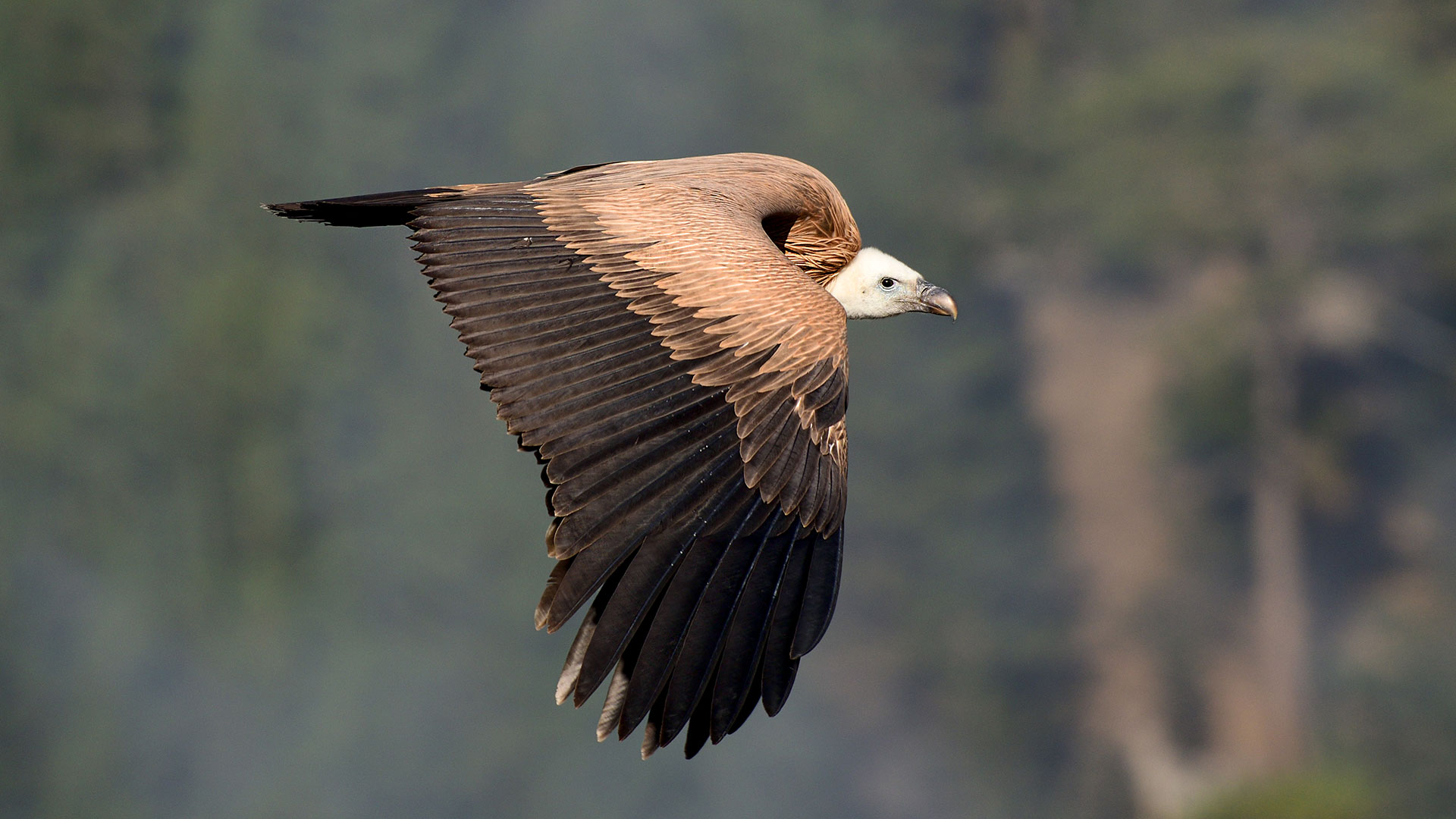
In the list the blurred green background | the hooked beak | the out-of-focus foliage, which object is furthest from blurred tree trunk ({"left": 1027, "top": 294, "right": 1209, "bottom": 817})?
the hooked beak

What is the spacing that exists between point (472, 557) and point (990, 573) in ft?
41.8

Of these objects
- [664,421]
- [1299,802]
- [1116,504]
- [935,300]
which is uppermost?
[664,421]

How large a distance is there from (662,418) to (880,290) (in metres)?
2.40

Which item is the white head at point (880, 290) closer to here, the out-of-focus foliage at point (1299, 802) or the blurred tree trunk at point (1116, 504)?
the out-of-focus foliage at point (1299, 802)

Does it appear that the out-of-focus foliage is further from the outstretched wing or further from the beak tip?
the outstretched wing

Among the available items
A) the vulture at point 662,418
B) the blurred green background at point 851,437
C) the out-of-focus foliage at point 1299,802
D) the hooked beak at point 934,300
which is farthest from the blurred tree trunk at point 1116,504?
the vulture at point 662,418

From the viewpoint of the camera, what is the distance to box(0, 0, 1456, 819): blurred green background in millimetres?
35438

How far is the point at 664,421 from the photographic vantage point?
471 cm

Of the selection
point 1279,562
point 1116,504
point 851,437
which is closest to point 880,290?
Answer: point 851,437

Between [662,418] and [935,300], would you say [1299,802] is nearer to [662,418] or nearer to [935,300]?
[935,300]

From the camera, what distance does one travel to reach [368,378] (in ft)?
120

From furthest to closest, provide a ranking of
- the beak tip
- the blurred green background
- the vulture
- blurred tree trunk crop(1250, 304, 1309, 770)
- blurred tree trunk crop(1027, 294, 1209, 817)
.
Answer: blurred tree trunk crop(1027, 294, 1209, 817), blurred tree trunk crop(1250, 304, 1309, 770), the blurred green background, the beak tip, the vulture

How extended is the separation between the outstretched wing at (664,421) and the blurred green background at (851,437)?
2925cm

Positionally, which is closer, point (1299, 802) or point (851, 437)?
point (1299, 802)
